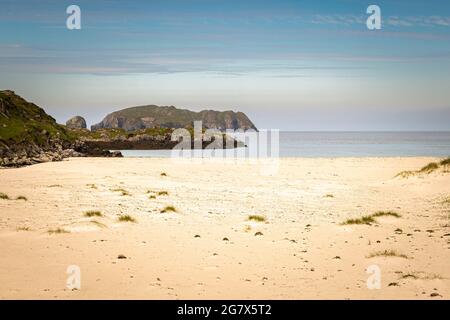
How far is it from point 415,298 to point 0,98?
9594cm

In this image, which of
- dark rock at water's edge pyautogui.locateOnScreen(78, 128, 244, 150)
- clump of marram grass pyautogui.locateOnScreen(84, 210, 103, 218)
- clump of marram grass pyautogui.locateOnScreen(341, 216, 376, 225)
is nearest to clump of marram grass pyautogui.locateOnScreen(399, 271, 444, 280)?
clump of marram grass pyautogui.locateOnScreen(341, 216, 376, 225)

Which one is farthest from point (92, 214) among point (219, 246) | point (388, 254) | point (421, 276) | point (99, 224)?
point (421, 276)

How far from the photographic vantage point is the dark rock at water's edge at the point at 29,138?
2681 inches

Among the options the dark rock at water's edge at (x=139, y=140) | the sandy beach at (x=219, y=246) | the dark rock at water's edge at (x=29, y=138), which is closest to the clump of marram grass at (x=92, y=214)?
the sandy beach at (x=219, y=246)

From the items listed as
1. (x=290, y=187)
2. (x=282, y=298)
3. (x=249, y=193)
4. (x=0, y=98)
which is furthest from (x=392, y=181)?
(x=0, y=98)

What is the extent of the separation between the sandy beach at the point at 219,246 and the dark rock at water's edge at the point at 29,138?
42.4 metres

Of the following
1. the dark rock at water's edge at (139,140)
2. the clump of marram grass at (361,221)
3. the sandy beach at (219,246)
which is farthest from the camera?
the dark rock at water's edge at (139,140)

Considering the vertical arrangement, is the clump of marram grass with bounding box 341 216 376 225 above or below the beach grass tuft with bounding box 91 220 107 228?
below

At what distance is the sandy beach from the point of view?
1080 cm

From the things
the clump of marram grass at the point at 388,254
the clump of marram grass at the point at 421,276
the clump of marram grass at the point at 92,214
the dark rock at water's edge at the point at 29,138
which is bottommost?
the clump of marram grass at the point at 421,276

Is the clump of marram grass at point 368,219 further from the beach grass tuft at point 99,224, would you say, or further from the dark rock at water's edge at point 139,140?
the dark rock at water's edge at point 139,140

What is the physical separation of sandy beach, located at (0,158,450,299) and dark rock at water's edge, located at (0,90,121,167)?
4236 centimetres

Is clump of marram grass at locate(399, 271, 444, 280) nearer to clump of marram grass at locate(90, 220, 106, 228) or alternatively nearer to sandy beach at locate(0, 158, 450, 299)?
sandy beach at locate(0, 158, 450, 299)
